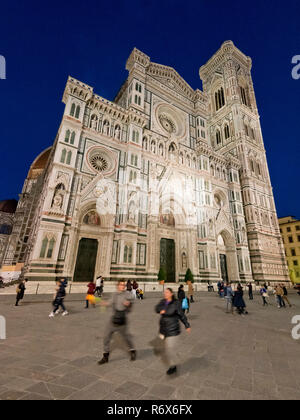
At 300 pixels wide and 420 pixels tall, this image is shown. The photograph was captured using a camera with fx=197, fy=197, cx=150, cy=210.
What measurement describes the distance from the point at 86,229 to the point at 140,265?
574 cm

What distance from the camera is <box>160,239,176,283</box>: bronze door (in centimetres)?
2038

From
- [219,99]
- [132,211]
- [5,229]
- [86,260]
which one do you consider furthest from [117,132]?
[5,229]

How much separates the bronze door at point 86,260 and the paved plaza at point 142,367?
10356 millimetres

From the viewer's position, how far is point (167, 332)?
3.26m

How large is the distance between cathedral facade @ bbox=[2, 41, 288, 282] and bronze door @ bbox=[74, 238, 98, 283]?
0.27ft

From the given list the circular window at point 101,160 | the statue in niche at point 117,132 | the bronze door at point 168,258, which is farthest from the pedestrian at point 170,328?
the statue in niche at point 117,132

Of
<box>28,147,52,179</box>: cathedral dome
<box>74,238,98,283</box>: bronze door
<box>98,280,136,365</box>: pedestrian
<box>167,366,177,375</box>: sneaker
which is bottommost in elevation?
<box>167,366,177,375</box>: sneaker

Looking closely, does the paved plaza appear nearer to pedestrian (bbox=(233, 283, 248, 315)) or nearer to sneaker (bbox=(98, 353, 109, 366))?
sneaker (bbox=(98, 353, 109, 366))

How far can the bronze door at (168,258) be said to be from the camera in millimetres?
20375

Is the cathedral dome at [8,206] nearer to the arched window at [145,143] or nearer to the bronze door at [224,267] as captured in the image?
the arched window at [145,143]

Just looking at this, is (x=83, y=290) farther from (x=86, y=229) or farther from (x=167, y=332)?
(x=167, y=332)

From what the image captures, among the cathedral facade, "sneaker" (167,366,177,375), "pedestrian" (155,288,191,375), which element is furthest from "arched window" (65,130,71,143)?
"sneaker" (167,366,177,375)

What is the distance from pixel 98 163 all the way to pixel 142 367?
1753cm

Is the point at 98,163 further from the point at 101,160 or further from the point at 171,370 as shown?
the point at 171,370
